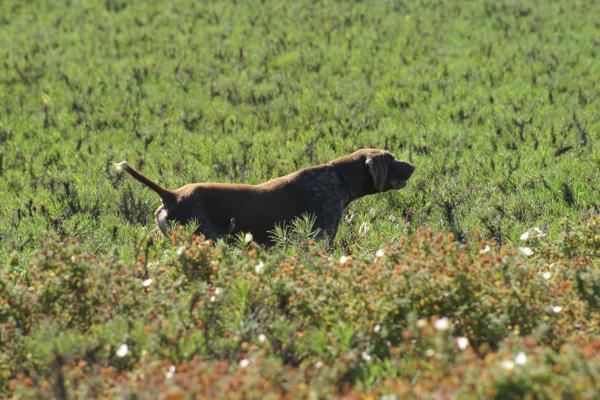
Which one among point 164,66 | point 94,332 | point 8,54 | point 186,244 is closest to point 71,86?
point 164,66

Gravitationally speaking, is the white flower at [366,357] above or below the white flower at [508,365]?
below

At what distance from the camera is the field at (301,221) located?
458 centimetres

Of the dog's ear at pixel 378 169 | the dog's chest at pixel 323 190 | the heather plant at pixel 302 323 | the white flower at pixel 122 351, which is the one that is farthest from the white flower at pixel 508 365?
the dog's ear at pixel 378 169

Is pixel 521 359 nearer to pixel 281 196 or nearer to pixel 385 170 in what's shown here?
pixel 281 196

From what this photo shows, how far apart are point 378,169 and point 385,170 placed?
0.13 metres

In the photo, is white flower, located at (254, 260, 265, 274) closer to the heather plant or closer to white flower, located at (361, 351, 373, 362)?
the heather plant

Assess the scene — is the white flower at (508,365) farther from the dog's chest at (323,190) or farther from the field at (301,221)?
the dog's chest at (323,190)

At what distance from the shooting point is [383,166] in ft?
A: 28.0

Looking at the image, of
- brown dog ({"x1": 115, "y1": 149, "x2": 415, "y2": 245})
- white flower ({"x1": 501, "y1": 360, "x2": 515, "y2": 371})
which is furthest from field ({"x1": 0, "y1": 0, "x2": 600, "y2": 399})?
brown dog ({"x1": 115, "y1": 149, "x2": 415, "y2": 245})

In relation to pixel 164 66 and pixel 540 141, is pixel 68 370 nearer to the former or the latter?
pixel 540 141

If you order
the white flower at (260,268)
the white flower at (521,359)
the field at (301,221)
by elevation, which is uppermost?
the white flower at (521,359)

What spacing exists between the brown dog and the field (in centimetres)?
23

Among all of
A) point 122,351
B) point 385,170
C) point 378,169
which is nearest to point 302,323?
point 122,351

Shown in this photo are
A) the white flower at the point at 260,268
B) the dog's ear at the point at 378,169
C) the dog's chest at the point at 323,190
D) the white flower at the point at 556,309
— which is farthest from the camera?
the dog's ear at the point at 378,169
